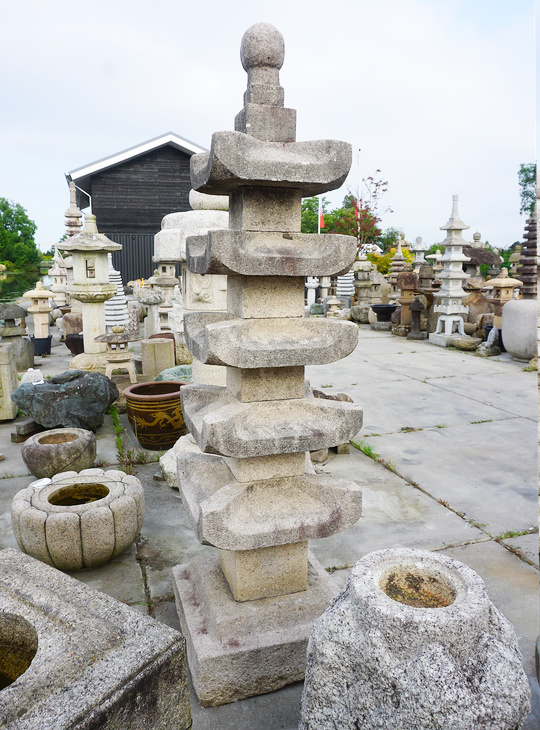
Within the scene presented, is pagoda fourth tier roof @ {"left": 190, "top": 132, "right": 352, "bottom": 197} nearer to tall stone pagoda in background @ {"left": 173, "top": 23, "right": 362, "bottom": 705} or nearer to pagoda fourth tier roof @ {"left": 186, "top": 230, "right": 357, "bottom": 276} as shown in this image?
tall stone pagoda in background @ {"left": 173, "top": 23, "right": 362, "bottom": 705}

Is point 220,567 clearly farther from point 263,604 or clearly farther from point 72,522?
point 72,522

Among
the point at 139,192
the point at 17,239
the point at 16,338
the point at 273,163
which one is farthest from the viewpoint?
the point at 17,239

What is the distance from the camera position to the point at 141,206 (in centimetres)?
1828

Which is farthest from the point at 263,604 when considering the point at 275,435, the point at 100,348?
the point at 100,348

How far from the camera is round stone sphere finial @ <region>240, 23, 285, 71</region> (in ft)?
7.45

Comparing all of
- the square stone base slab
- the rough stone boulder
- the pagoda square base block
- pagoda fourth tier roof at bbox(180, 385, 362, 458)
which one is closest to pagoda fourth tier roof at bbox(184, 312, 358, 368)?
pagoda fourth tier roof at bbox(180, 385, 362, 458)

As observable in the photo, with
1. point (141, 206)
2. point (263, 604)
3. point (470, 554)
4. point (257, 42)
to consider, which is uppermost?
point (141, 206)

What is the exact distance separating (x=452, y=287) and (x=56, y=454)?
9620mm

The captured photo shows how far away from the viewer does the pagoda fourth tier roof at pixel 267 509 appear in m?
2.30

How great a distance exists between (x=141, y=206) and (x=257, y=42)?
1703cm

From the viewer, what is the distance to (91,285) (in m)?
7.97

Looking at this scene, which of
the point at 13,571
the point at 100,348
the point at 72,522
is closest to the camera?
the point at 13,571

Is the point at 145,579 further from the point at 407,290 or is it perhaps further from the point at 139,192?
the point at 139,192

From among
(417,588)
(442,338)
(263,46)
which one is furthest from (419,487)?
(442,338)
